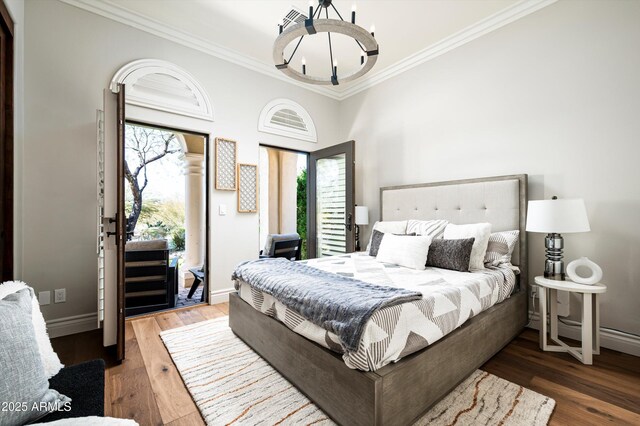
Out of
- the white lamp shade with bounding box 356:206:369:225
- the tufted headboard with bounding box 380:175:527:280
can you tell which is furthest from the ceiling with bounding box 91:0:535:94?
the white lamp shade with bounding box 356:206:369:225

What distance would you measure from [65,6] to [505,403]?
15.3 feet

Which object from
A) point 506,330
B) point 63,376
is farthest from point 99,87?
point 506,330

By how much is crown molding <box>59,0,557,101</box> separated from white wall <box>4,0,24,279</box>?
0.50 metres

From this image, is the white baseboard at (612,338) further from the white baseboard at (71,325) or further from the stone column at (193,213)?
the stone column at (193,213)

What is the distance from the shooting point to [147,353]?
7.30ft

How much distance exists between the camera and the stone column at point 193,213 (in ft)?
16.8

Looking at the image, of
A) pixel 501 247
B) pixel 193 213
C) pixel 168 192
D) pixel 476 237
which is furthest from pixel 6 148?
pixel 501 247

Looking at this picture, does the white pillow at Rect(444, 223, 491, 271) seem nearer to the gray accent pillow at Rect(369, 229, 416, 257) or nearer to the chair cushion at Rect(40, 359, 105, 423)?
the gray accent pillow at Rect(369, 229, 416, 257)

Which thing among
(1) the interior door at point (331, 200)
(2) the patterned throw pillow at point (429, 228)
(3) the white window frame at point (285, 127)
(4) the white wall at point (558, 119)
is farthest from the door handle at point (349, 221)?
(3) the white window frame at point (285, 127)

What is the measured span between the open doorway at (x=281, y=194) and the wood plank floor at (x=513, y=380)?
12.9 ft

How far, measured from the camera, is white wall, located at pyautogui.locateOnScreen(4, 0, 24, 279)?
88.5 inches

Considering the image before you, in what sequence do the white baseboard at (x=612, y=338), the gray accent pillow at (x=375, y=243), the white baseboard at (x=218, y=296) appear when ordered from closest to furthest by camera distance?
the white baseboard at (x=612, y=338) < the gray accent pillow at (x=375, y=243) < the white baseboard at (x=218, y=296)

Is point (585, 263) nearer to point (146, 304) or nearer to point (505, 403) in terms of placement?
point (505, 403)

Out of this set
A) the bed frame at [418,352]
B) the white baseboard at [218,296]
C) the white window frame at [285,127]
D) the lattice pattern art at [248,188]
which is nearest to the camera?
the bed frame at [418,352]
